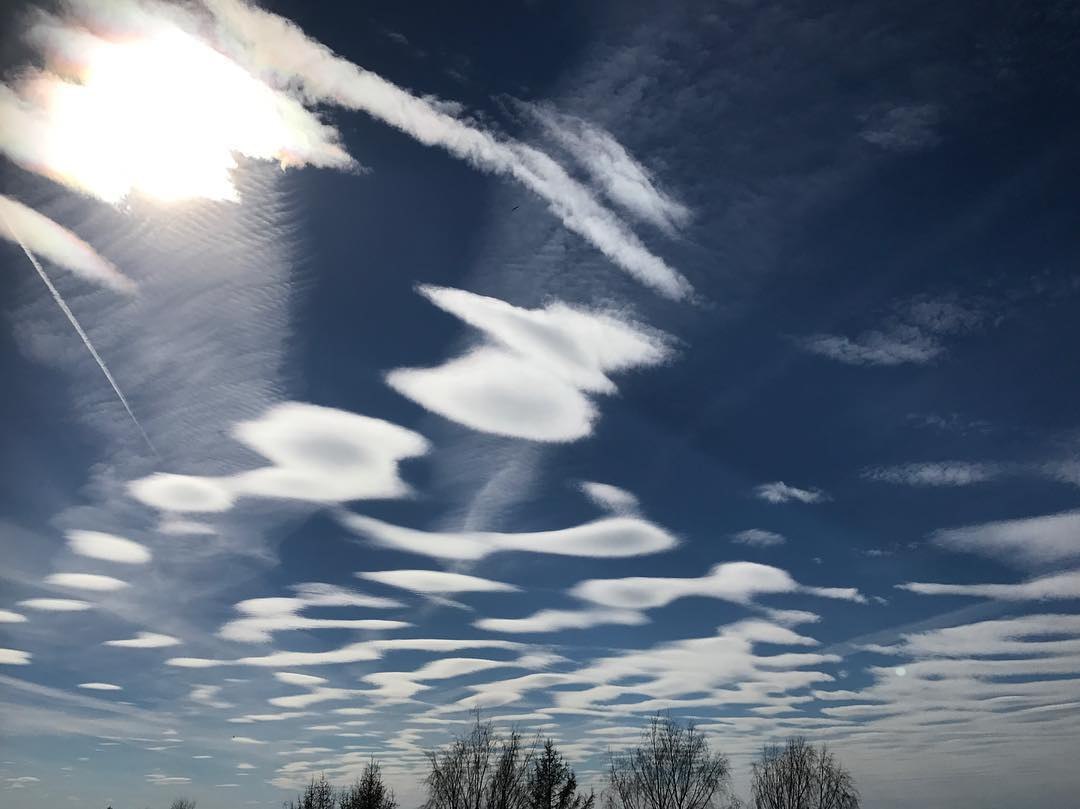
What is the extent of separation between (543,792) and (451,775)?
840 cm

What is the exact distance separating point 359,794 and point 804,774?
149 ft

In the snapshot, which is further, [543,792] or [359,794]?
[359,794]

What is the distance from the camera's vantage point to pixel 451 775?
62500 mm

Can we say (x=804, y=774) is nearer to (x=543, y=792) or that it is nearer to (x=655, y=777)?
(x=655, y=777)

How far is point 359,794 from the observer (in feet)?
228

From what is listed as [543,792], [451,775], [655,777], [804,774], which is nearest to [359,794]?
[451,775]

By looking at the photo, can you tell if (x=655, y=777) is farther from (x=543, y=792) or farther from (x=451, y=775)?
(x=451, y=775)

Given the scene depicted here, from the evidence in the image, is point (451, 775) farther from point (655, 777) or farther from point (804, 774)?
point (804, 774)

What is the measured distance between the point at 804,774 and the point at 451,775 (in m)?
36.8

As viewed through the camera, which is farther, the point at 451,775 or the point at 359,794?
the point at 359,794

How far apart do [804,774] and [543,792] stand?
28.8 m

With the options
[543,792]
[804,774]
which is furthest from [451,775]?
[804,774]

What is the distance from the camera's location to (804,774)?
71750mm

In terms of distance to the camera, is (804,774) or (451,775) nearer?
(451,775)
